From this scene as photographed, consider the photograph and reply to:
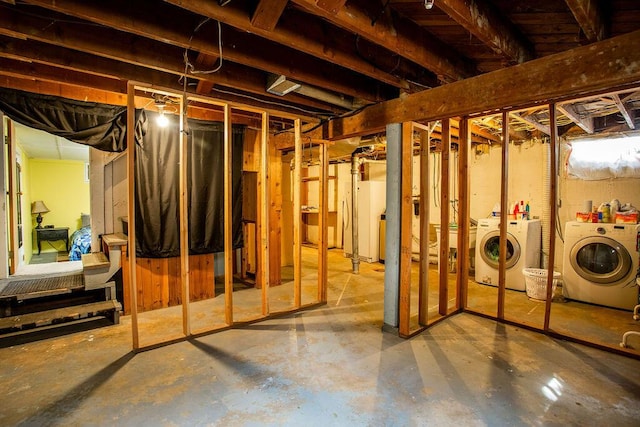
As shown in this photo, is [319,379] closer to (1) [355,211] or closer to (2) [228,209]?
(2) [228,209]

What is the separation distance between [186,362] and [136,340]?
19.7 inches

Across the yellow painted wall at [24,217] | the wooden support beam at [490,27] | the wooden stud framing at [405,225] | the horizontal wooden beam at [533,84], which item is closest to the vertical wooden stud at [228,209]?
the horizontal wooden beam at [533,84]

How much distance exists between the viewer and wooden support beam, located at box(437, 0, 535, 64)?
1.62 m

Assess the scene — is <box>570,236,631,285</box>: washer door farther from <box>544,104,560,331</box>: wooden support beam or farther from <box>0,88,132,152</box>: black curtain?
<box>0,88,132,152</box>: black curtain

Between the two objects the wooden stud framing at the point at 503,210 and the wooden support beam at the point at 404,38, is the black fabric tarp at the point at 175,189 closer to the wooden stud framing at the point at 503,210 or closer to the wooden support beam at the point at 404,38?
the wooden support beam at the point at 404,38

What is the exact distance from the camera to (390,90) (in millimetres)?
3170

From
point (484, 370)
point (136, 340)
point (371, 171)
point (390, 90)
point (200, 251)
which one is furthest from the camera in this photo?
point (371, 171)

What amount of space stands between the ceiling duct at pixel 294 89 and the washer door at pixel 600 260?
11.0 ft

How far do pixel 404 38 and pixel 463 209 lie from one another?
6.67ft

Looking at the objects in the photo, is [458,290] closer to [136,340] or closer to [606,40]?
[606,40]

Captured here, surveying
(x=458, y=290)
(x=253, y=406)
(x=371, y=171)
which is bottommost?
(x=253, y=406)

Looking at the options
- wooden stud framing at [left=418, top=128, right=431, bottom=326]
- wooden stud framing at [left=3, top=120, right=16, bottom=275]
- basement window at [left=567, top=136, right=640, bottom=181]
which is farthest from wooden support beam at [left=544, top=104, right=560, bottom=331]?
wooden stud framing at [left=3, top=120, right=16, bottom=275]

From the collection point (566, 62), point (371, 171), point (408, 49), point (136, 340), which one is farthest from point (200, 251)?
point (371, 171)

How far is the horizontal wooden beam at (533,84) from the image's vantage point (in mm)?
1843
